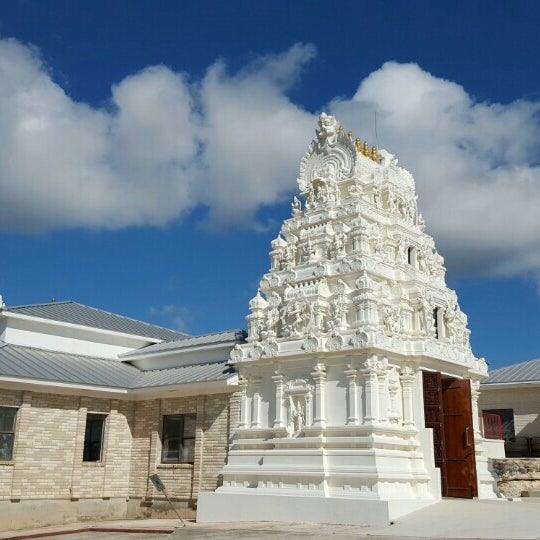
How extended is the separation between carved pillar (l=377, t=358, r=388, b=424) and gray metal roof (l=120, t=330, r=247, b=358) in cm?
678

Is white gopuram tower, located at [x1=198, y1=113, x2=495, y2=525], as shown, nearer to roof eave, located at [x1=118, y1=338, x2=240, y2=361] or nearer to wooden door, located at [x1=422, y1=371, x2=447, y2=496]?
wooden door, located at [x1=422, y1=371, x2=447, y2=496]

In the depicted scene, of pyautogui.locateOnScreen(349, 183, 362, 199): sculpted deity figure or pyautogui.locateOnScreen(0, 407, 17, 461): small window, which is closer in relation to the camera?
pyautogui.locateOnScreen(0, 407, 17, 461): small window

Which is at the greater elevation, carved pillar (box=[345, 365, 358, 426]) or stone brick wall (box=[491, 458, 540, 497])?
carved pillar (box=[345, 365, 358, 426])

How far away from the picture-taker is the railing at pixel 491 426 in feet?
86.3

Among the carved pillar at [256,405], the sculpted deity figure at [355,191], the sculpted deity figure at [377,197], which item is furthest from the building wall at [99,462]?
the sculpted deity figure at [377,197]

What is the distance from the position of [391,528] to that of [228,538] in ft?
13.6

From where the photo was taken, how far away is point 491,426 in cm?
2669

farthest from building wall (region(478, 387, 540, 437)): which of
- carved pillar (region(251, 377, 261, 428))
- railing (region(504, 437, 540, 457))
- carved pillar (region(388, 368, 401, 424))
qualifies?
carved pillar (region(251, 377, 261, 428))

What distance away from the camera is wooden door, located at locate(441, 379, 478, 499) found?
21.6m

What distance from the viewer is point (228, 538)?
16344 mm

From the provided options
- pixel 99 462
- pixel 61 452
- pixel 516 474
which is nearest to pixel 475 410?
pixel 516 474

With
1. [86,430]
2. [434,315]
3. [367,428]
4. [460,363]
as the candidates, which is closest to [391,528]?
[367,428]

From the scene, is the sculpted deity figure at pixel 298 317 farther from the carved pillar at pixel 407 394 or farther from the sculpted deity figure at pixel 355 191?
the sculpted deity figure at pixel 355 191

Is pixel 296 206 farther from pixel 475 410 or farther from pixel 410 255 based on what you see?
pixel 475 410
